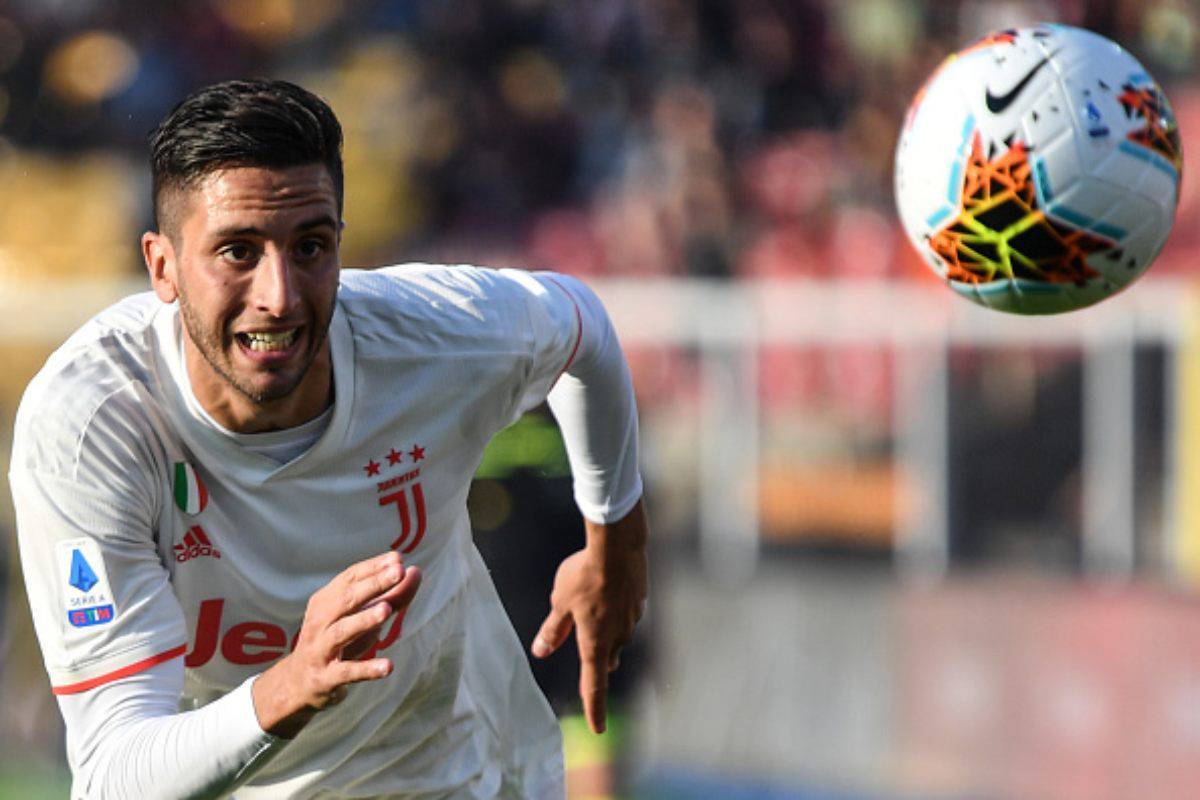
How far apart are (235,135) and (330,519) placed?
2.53 feet

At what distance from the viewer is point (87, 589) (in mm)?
3158

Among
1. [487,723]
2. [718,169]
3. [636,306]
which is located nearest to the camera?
[487,723]

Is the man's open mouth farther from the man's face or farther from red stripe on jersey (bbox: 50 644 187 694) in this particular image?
red stripe on jersey (bbox: 50 644 187 694)

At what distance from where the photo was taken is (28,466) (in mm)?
3221

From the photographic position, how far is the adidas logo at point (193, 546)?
337 centimetres

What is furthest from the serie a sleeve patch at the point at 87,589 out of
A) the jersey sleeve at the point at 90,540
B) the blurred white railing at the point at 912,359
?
the blurred white railing at the point at 912,359

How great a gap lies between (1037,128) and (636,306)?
6.61m

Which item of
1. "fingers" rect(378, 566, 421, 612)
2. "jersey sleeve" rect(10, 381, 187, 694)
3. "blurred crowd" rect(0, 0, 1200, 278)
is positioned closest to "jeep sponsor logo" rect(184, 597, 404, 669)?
"jersey sleeve" rect(10, 381, 187, 694)

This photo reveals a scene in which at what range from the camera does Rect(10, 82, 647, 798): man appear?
10.2 ft

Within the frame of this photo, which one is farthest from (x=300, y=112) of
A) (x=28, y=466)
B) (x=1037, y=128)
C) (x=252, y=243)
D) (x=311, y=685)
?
(x=1037, y=128)

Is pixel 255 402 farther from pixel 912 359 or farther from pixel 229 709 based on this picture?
pixel 912 359

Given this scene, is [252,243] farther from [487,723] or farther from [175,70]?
[175,70]

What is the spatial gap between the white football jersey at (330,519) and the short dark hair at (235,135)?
33cm

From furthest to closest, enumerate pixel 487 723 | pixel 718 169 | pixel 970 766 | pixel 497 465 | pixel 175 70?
1. pixel 175 70
2. pixel 718 169
3. pixel 970 766
4. pixel 497 465
5. pixel 487 723
